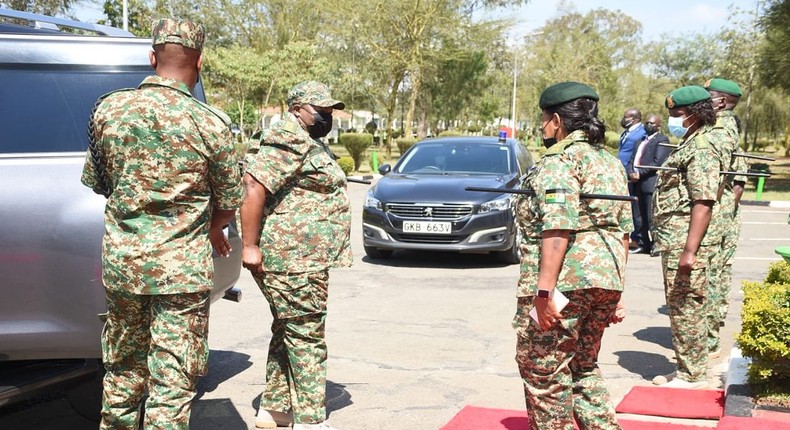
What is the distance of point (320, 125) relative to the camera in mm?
4391

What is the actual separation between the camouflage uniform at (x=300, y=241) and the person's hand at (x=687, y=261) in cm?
207

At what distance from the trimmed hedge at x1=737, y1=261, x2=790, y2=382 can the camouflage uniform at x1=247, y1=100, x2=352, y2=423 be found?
7.55 ft

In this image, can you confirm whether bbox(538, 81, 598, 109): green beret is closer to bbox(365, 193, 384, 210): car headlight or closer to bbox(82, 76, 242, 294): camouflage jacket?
bbox(82, 76, 242, 294): camouflage jacket

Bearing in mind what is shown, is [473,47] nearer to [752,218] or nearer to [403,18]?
[403,18]

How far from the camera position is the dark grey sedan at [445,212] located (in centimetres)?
991

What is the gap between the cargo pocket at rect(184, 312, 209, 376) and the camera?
342 cm

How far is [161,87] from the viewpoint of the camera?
3361 millimetres

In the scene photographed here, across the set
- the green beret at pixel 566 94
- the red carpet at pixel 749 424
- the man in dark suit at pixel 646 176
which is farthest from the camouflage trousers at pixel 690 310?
the man in dark suit at pixel 646 176

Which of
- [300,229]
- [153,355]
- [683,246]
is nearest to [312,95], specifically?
[300,229]

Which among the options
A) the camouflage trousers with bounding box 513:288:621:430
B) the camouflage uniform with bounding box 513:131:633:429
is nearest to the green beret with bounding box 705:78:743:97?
the camouflage uniform with bounding box 513:131:633:429

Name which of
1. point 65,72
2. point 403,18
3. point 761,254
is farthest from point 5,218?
point 403,18

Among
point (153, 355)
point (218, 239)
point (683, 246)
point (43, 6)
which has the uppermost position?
point (43, 6)

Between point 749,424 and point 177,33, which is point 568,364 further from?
point 177,33

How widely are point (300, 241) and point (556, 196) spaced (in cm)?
142
